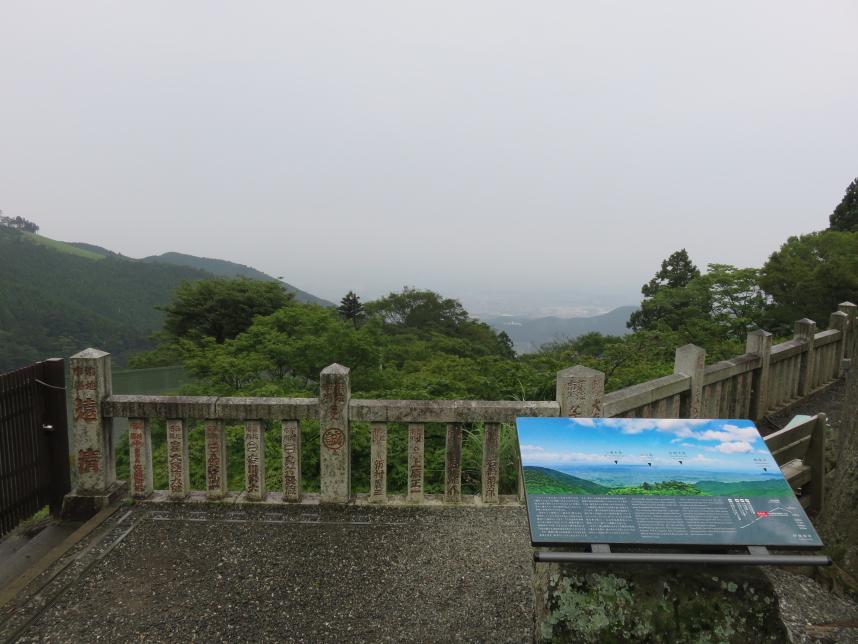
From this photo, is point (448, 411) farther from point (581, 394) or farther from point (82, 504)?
point (82, 504)

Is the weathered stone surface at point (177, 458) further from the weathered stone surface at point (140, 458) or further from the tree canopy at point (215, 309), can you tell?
the tree canopy at point (215, 309)

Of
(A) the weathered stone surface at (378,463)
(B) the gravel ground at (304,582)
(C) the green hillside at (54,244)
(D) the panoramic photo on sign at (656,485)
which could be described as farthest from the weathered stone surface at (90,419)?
(C) the green hillside at (54,244)

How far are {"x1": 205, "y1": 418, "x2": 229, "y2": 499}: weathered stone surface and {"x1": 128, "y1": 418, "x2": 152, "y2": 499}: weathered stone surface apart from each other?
0.57 m

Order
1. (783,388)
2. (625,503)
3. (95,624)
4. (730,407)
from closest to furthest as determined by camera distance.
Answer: (625,503), (95,624), (730,407), (783,388)

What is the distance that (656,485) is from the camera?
248 cm

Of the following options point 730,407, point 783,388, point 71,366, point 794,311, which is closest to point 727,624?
point 71,366

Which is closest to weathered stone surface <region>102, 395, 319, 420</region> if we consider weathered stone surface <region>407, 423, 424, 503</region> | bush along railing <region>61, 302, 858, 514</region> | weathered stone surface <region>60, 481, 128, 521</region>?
bush along railing <region>61, 302, 858, 514</region>

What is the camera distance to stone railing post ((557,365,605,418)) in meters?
4.39

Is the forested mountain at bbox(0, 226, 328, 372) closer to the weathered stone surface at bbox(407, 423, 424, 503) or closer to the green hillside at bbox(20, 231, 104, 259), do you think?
the green hillside at bbox(20, 231, 104, 259)

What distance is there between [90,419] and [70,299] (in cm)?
7324

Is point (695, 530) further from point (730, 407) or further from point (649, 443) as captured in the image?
point (730, 407)

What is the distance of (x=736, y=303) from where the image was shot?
Result: 68.0 feet

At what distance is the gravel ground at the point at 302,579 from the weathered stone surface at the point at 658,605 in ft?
3.35

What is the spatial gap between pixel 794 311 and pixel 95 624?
20719mm
